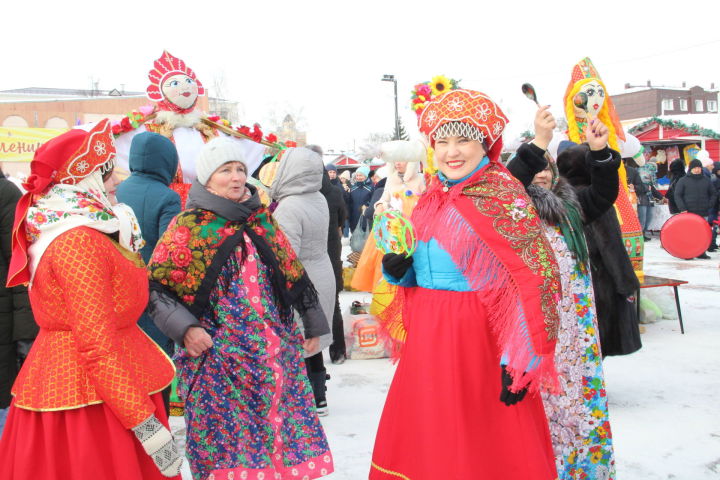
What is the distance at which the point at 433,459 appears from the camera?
214 centimetres

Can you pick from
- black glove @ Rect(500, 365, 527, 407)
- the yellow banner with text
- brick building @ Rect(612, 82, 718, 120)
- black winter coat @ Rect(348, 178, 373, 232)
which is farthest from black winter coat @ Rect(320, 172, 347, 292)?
brick building @ Rect(612, 82, 718, 120)

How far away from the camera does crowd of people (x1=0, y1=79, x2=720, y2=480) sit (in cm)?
203

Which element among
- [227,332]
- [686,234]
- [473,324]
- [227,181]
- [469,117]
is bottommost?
[686,234]

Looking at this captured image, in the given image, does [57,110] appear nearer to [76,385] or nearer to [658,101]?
[76,385]

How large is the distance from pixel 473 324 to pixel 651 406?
3.01m

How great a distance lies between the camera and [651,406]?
4.46 meters

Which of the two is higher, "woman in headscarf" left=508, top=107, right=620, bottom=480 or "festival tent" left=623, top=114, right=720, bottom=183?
"festival tent" left=623, top=114, right=720, bottom=183

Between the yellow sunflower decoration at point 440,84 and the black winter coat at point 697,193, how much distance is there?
34.9ft

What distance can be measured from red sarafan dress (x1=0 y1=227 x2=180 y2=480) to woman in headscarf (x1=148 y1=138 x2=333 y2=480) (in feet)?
1.69

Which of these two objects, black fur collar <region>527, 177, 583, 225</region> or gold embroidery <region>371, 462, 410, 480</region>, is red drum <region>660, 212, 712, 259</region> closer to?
black fur collar <region>527, 177, 583, 225</region>

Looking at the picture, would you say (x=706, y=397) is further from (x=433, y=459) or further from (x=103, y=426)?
(x=103, y=426)

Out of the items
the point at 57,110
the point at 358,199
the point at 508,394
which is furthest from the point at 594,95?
the point at 57,110

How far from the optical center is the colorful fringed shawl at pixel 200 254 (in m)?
2.63

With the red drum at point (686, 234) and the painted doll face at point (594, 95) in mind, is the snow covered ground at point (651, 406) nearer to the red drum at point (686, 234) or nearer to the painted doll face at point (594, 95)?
the painted doll face at point (594, 95)
